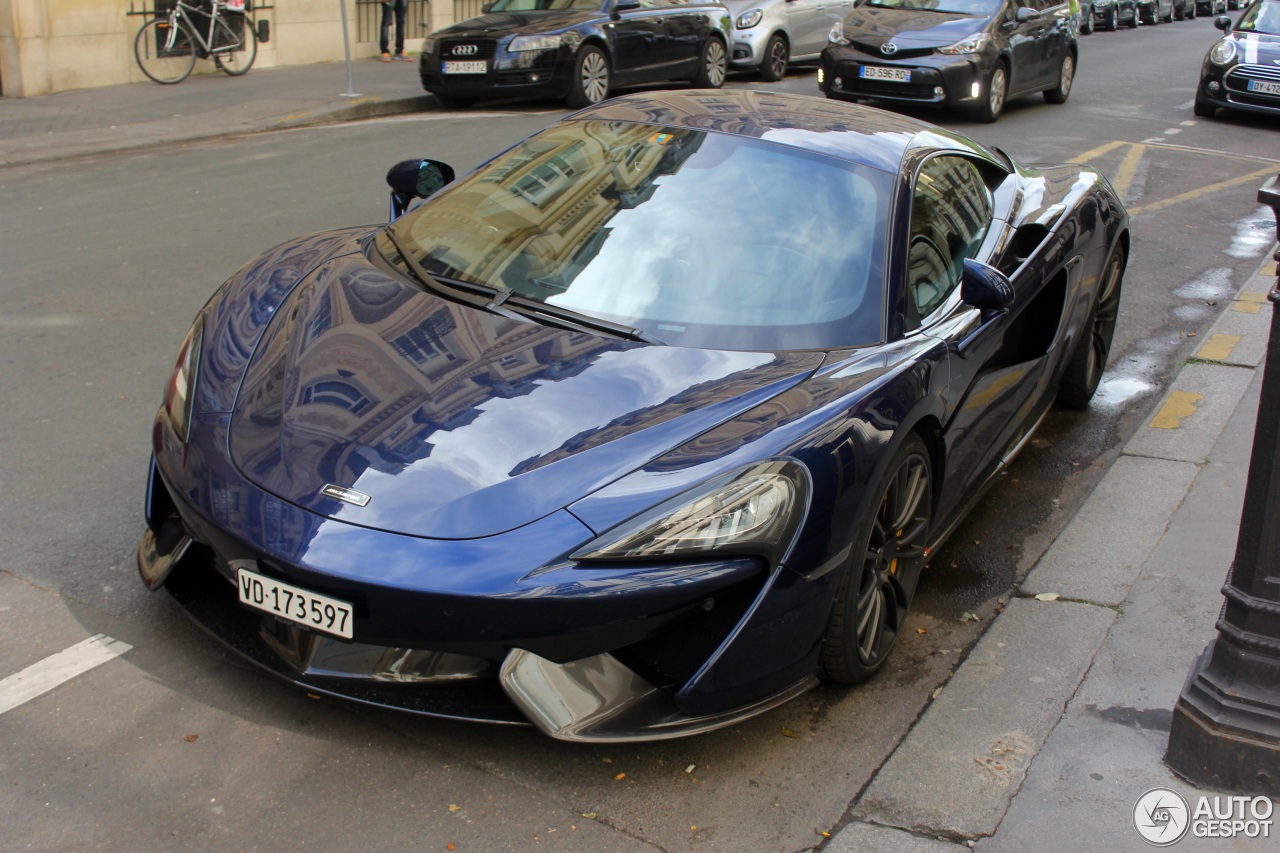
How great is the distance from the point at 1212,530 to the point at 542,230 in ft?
8.27

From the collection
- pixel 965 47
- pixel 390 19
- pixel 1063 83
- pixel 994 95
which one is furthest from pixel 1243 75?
pixel 390 19

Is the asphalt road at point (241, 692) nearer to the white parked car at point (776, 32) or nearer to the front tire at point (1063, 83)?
the front tire at point (1063, 83)

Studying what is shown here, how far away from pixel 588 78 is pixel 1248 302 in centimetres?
834

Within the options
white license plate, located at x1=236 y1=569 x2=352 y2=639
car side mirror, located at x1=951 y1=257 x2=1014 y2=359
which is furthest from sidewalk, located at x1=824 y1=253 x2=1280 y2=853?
white license plate, located at x1=236 y1=569 x2=352 y2=639

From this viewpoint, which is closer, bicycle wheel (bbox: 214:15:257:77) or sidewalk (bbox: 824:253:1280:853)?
sidewalk (bbox: 824:253:1280:853)

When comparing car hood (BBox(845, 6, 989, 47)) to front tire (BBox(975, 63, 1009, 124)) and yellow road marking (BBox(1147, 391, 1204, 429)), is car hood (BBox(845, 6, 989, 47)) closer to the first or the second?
front tire (BBox(975, 63, 1009, 124))

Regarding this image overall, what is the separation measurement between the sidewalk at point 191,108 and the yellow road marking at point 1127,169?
7130 millimetres

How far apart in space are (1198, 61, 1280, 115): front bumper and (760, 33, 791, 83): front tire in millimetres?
5327

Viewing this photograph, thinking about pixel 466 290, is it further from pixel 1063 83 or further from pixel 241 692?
pixel 1063 83

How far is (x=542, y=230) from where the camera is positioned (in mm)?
4117

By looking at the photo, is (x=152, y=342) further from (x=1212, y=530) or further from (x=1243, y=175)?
(x=1243, y=175)

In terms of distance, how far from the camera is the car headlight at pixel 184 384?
345 cm

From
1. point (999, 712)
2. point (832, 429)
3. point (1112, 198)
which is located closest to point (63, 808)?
point (832, 429)

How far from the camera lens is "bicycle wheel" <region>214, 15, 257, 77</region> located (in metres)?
15.0
